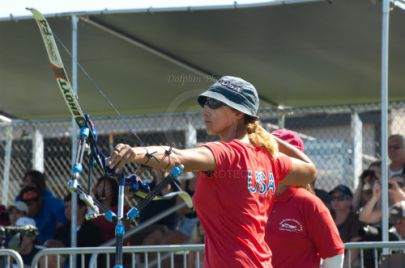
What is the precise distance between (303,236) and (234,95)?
1197mm

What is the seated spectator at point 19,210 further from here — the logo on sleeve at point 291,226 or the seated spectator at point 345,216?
the logo on sleeve at point 291,226

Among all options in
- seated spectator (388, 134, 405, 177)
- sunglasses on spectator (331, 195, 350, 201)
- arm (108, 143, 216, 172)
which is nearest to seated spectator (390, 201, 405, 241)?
sunglasses on spectator (331, 195, 350, 201)

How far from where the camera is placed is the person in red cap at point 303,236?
5.15 m

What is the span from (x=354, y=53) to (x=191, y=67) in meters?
1.83

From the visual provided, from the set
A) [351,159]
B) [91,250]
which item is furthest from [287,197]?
[351,159]

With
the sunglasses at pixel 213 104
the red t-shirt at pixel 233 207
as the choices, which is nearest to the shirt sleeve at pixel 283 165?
the red t-shirt at pixel 233 207

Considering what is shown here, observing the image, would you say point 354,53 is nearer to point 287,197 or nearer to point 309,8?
point 309,8

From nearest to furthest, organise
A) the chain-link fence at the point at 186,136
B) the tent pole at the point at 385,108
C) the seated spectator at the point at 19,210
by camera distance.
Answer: the tent pole at the point at 385,108, the seated spectator at the point at 19,210, the chain-link fence at the point at 186,136

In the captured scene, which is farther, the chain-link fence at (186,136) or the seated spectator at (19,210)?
the chain-link fence at (186,136)

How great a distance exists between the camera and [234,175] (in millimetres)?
4133

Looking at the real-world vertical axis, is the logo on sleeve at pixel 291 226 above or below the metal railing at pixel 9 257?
above

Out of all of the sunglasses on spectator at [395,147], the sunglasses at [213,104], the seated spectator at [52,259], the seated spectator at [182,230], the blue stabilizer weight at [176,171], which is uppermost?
the sunglasses on spectator at [395,147]

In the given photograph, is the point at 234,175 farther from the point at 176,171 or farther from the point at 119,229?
the point at 119,229

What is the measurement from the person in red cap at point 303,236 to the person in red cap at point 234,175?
69 centimetres
